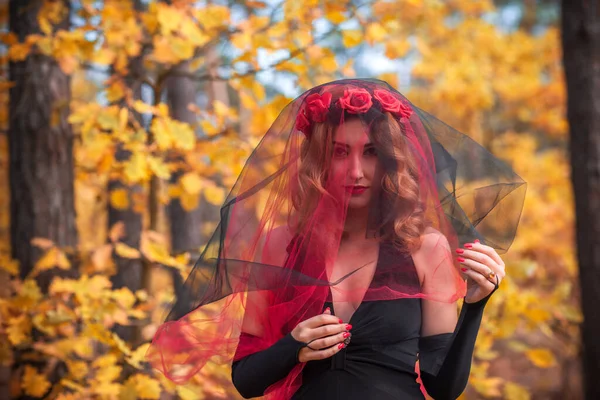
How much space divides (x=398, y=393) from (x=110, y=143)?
2.02 meters

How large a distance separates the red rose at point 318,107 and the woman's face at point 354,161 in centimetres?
7

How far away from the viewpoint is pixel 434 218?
1805 millimetres

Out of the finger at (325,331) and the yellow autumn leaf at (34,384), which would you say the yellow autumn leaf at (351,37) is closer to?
the finger at (325,331)

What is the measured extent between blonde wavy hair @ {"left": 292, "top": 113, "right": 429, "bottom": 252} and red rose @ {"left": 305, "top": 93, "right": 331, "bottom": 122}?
25 mm

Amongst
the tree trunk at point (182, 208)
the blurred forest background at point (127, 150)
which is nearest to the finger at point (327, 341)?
the blurred forest background at point (127, 150)

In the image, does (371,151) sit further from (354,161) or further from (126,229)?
(126,229)

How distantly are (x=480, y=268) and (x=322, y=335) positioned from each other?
487 mm

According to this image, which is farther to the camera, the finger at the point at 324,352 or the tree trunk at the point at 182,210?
the tree trunk at the point at 182,210

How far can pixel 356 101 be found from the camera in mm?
1748

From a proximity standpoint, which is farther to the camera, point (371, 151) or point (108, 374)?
point (108, 374)

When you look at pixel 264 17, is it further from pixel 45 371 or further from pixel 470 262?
pixel 45 371

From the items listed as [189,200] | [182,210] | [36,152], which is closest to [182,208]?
[182,210]

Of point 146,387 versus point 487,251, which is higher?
point 487,251

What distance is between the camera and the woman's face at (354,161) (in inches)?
68.2
